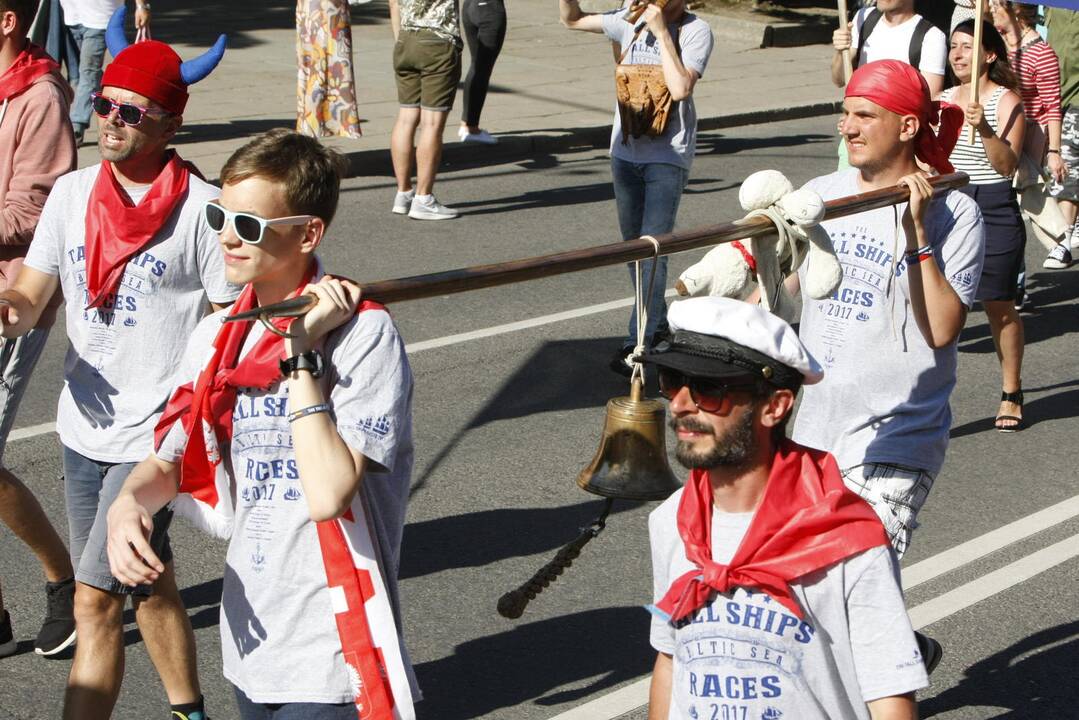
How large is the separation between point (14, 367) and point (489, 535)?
6.77ft

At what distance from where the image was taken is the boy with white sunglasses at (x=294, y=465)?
10.3 feet

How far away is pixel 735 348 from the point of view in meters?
2.92

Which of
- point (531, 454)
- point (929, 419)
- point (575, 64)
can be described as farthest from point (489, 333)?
point (575, 64)

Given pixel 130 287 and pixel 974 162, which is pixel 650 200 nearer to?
pixel 974 162

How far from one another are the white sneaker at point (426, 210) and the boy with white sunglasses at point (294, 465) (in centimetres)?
808

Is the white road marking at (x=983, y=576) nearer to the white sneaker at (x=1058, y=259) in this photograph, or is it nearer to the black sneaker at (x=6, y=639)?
the black sneaker at (x=6, y=639)

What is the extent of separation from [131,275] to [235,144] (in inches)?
355

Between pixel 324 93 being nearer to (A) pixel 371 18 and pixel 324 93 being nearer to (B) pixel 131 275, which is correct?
(A) pixel 371 18

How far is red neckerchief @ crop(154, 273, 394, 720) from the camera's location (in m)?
3.22

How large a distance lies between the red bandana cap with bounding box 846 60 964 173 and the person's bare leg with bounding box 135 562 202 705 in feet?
8.02

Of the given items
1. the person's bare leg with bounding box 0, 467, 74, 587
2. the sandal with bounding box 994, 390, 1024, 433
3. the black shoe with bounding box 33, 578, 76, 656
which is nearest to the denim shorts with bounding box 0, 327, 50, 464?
the person's bare leg with bounding box 0, 467, 74, 587

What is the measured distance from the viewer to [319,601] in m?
3.31

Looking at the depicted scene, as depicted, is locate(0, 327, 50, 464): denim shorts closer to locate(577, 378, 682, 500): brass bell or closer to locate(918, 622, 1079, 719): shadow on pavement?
locate(577, 378, 682, 500): brass bell

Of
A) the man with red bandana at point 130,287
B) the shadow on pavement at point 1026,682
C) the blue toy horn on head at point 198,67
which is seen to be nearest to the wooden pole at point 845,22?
the shadow on pavement at point 1026,682
